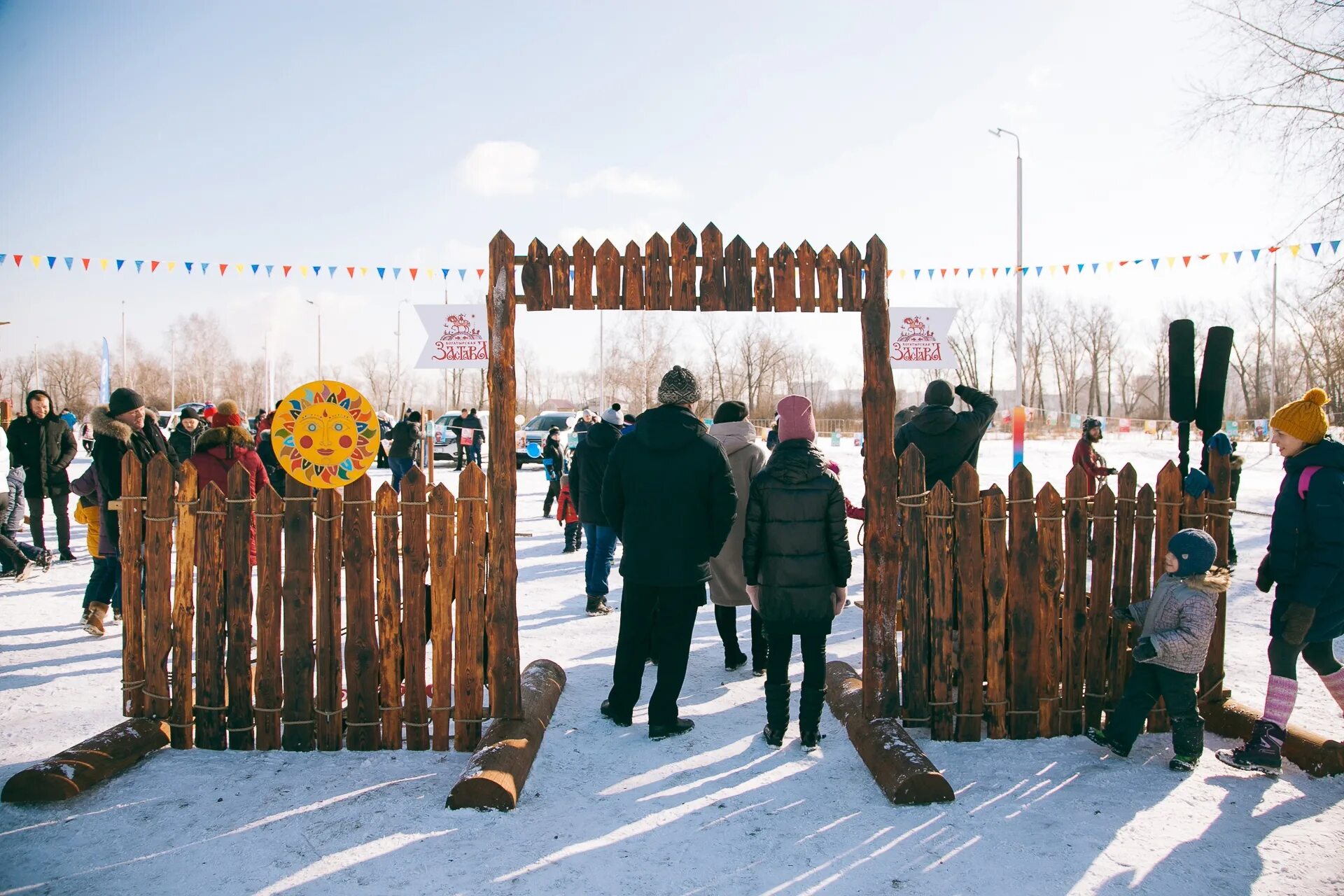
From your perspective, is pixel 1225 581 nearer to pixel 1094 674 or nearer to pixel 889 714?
pixel 1094 674

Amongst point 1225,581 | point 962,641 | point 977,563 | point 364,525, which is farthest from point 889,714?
Answer: point 364,525

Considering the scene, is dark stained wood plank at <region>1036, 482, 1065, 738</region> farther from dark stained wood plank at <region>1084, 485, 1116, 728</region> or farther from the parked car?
the parked car

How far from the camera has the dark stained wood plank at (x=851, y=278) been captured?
457 centimetres

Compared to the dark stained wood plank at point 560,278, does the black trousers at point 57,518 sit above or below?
below

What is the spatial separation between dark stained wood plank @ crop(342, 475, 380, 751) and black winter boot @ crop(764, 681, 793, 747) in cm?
206

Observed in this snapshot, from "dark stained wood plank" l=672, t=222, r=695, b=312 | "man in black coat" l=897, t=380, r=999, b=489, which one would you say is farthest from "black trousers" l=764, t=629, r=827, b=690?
"man in black coat" l=897, t=380, r=999, b=489

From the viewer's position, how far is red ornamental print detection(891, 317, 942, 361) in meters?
10.7

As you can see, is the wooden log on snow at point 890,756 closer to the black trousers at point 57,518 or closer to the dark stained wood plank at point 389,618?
the dark stained wood plank at point 389,618

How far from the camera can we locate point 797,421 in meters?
4.45

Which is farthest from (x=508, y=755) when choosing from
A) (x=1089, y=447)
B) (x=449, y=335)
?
(x=449, y=335)

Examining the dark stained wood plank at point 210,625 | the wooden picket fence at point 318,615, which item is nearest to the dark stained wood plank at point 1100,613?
the wooden picket fence at point 318,615

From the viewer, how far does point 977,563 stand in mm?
4473

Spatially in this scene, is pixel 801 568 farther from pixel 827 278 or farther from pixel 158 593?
pixel 158 593

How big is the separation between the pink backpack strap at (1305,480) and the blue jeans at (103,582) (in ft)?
25.3
